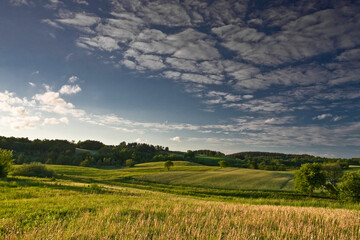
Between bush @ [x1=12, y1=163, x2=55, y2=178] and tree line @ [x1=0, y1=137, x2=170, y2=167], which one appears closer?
bush @ [x1=12, y1=163, x2=55, y2=178]

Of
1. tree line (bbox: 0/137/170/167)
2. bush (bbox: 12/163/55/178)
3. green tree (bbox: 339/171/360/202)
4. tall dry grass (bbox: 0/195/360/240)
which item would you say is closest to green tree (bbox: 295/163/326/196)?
green tree (bbox: 339/171/360/202)

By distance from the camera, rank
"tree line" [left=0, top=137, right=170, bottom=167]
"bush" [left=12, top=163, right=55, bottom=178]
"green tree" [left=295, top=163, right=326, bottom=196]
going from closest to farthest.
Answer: "bush" [left=12, top=163, right=55, bottom=178], "green tree" [left=295, top=163, right=326, bottom=196], "tree line" [left=0, top=137, right=170, bottom=167]

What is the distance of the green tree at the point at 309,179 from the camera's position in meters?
44.6

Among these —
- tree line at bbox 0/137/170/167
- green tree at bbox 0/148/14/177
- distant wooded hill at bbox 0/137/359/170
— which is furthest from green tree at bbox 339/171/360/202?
tree line at bbox 0/137/170/167

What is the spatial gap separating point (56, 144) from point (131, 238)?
16462 centimetres

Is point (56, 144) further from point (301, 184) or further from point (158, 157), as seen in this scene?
point (301, 184)

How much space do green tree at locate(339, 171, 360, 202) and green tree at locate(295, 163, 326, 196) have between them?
4.58 meters

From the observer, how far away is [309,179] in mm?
44719

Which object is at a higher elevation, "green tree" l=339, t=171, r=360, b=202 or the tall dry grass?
the tall dry grass

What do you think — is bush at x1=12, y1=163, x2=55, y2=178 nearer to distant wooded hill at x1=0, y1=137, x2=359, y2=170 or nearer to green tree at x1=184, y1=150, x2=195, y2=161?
distant wooded hill at x1=0, y1=137, x2=359, y2=170

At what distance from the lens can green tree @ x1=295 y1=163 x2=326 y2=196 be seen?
1754 inches

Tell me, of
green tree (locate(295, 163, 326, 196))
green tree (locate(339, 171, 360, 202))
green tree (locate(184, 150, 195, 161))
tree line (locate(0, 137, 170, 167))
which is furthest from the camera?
green tree (locate(184, 150, 195, 161))

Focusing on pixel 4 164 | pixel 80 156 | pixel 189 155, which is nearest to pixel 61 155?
pixel 80 156

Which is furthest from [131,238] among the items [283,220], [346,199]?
[346,199]
